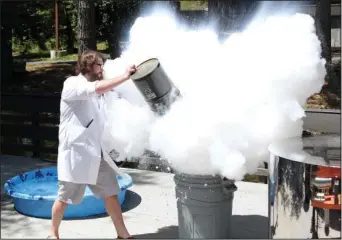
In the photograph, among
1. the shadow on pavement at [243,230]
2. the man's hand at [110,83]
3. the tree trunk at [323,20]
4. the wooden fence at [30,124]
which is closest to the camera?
the man's hand at [110,83]

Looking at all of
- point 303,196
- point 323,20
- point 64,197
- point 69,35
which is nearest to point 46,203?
point 64,197

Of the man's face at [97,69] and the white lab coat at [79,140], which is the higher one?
the man's face at [97,69]

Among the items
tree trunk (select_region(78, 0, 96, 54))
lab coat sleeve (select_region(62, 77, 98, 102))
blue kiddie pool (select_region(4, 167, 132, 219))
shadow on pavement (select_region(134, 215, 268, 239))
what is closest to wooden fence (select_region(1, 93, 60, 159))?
tree trunk (select_region(78, 0, 96, 54))

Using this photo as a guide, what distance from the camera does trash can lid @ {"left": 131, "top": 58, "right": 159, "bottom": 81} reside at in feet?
12.0

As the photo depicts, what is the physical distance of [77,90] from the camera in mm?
3693

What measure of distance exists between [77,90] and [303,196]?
5.76 ft

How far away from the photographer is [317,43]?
3654 mm

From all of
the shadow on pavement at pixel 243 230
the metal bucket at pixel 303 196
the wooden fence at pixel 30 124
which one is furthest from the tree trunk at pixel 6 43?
the metal bucket at pixel 303 196

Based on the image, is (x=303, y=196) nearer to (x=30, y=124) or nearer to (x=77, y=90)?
(x=77, y=90)

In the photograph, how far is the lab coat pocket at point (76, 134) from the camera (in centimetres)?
382

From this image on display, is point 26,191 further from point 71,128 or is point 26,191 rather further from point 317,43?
point 317,43

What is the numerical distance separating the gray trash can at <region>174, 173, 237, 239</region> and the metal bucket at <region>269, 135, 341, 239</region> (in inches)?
15.6

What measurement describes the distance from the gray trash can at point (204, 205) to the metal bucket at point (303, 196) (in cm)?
40

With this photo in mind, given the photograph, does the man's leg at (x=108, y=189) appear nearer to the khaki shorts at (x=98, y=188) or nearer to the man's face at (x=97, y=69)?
the khaki shorts at (x=98, y=188)
